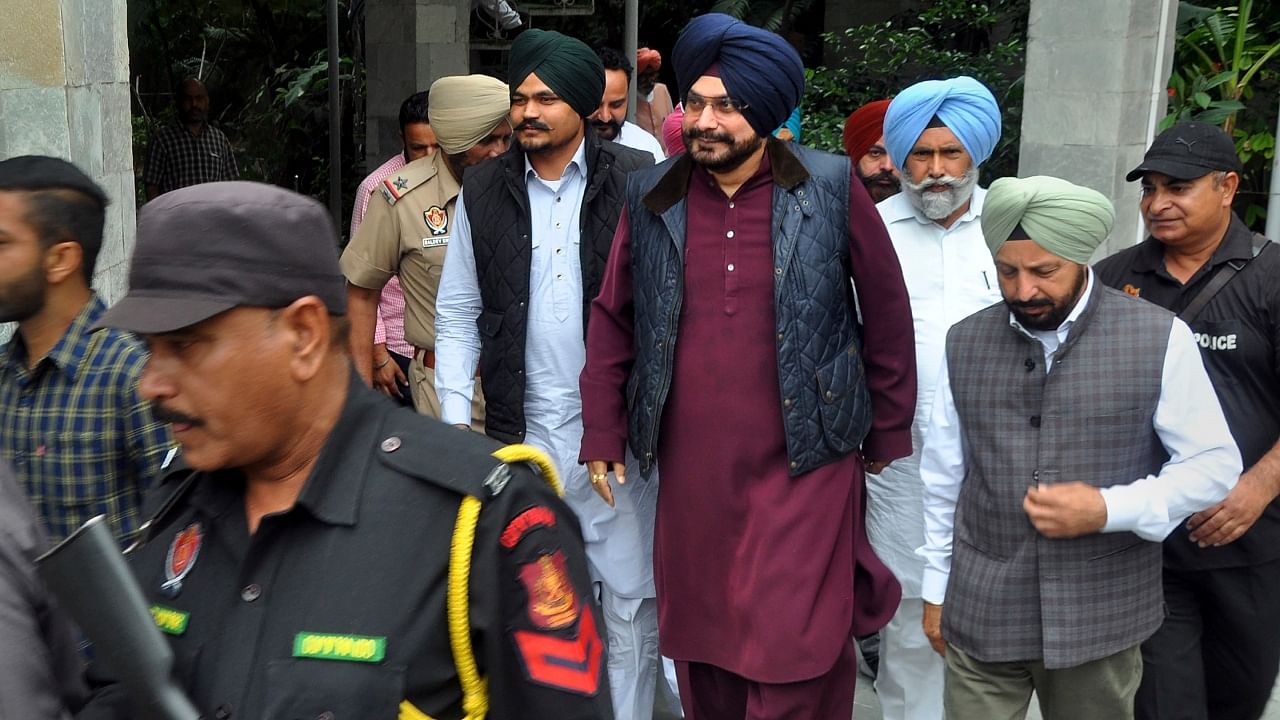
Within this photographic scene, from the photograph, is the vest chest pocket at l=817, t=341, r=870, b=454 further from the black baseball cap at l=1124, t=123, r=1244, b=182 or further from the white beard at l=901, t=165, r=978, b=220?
the black baseball cap at l=1124, t=123, r=1244, b=182

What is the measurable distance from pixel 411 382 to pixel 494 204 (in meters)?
1.05

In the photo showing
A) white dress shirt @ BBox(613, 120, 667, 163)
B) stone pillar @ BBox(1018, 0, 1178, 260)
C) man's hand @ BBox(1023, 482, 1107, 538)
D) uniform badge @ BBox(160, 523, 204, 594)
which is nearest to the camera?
uniform badge @ BBox(160, 523, 204, 594)

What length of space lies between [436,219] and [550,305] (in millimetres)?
853

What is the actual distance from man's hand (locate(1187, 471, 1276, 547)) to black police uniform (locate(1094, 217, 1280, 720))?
0.08 m

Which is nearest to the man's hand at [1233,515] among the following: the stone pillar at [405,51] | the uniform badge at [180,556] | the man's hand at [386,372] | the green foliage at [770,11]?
the uniform badge at [180,556]

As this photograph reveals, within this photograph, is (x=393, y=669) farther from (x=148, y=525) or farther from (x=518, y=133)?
(x=518, y=133)

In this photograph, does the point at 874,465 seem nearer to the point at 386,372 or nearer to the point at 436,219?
the point at 436,219

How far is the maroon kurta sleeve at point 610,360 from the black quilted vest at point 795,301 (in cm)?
6

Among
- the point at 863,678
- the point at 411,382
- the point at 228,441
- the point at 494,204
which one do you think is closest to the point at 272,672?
the point at 228,441

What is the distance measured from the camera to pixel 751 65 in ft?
13.3

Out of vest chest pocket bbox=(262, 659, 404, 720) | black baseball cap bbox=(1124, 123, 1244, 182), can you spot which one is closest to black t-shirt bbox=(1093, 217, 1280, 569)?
black baseball cap bbox=(1124, 123, 1244, 182)

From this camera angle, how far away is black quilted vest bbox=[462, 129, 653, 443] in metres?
4.63

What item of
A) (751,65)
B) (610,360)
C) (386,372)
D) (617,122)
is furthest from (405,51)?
(751,65)

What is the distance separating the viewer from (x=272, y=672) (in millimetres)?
1844
